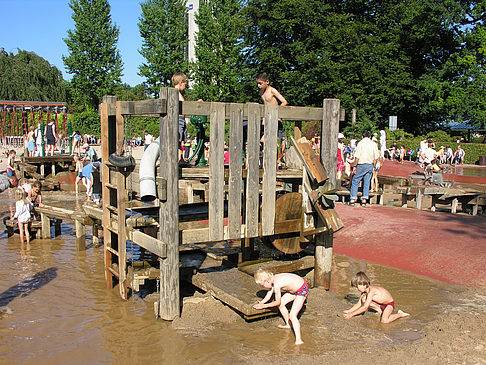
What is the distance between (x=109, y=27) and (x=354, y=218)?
5114 cm

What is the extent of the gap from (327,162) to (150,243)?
3.20 m

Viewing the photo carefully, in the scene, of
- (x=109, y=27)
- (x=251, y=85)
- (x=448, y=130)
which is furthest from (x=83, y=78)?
(x=448, y=130)

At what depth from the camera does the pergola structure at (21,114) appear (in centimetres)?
3769

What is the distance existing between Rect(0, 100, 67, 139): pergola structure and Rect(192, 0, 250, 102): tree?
13.9 meters

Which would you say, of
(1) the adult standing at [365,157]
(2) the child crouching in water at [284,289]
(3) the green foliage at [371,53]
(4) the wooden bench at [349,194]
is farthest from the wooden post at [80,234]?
(3) the green foliage at [371,53]

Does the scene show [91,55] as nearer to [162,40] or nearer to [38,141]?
[162,40]

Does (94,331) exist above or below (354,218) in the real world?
below

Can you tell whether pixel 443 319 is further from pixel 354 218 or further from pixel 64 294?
pixel 64 294

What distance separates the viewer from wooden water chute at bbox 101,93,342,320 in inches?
257

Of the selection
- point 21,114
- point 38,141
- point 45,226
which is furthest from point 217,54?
point 45,226

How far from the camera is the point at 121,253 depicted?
7715mm

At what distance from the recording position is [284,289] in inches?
266

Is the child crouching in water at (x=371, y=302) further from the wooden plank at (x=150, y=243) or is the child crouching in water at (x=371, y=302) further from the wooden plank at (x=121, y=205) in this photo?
the wooden plank at (x=121, y=205)

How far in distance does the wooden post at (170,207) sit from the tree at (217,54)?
1593 inches
